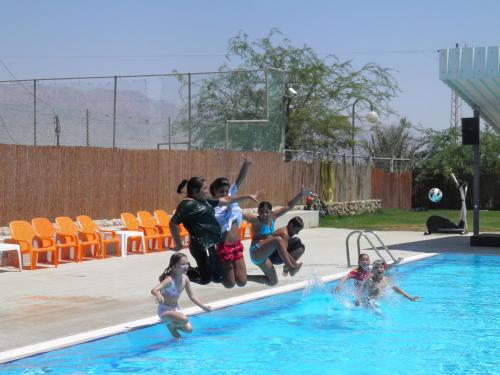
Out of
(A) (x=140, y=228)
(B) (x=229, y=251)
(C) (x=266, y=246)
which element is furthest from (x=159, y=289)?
(A) (x=140, y=228)

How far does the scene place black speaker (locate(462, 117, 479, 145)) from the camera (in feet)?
62.6

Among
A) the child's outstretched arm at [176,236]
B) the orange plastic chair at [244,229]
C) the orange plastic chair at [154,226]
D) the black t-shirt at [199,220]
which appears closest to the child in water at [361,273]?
the black t-shirt at [199,220]

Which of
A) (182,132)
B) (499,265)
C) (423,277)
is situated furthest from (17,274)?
(182,132)

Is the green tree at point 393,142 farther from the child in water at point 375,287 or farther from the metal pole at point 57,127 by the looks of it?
the child in water at point 375,287

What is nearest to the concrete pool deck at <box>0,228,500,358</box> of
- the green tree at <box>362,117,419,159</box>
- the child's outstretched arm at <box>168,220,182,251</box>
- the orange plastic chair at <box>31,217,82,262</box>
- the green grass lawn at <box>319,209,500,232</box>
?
the orange plastic chair at <box>31,217,82,262</box>

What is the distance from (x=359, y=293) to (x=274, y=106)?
14.1 meters

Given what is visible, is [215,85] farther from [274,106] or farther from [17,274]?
[17,274]

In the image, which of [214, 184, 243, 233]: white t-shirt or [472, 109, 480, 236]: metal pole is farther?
[472, 109, 480, 236]: metal pole

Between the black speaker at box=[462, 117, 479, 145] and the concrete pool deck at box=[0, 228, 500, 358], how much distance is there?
2.54 m

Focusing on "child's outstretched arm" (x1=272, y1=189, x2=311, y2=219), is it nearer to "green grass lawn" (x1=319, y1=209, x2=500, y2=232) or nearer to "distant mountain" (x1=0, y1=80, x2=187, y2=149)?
"distant mountain" (x1=0, y1=80, x2=187, y2=149)

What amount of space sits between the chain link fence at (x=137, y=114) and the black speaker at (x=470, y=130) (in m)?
6.29

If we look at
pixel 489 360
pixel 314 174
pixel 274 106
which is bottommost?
pixel 489 360

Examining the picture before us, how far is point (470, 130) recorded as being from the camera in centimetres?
1916

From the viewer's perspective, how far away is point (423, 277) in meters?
14.9
